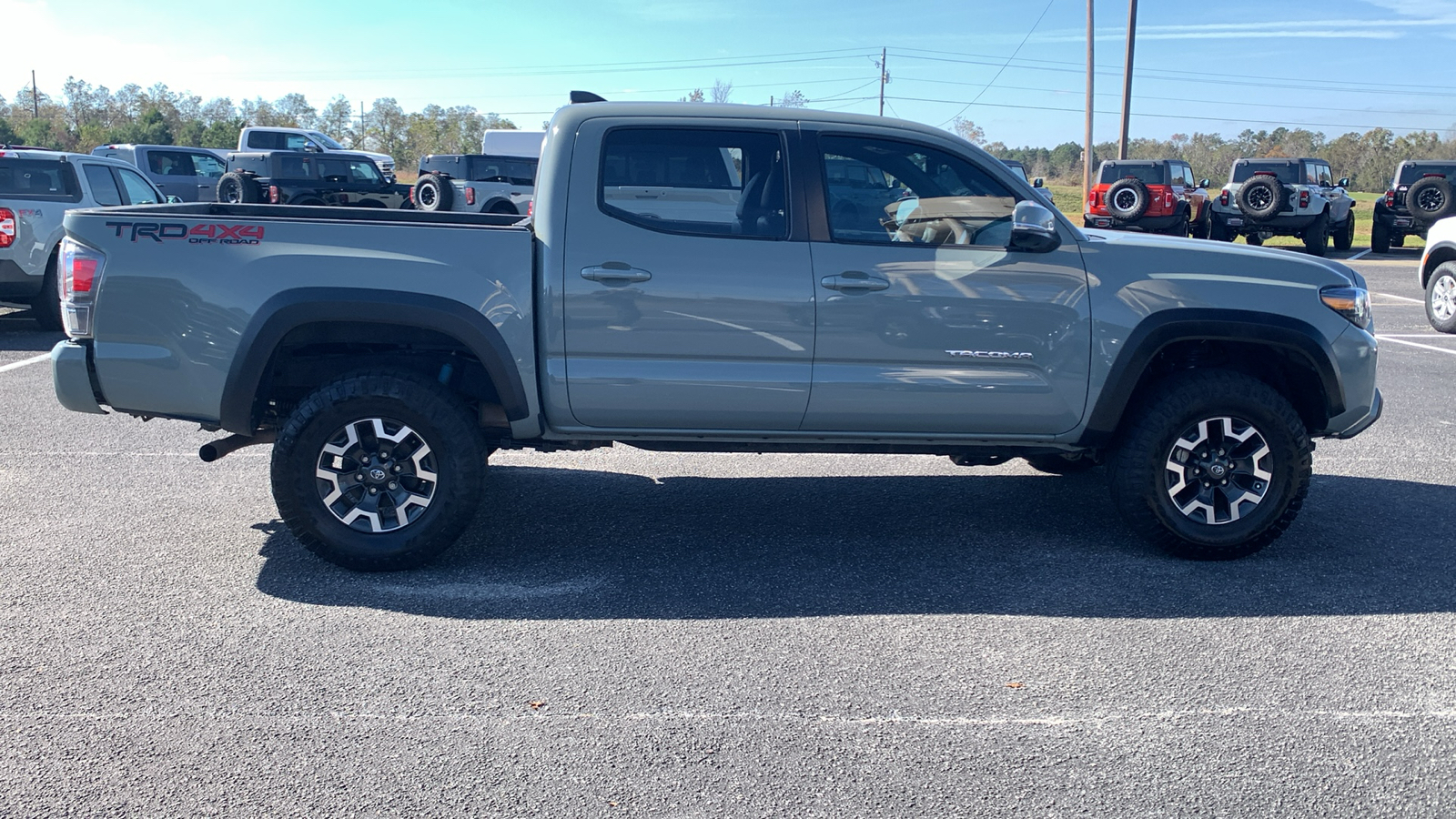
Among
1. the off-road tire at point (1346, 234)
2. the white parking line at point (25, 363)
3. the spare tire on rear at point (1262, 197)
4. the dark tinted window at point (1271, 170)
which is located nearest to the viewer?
the white parking line at point (25, 363)

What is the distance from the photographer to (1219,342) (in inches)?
204

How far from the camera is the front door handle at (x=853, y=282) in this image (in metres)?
4.70

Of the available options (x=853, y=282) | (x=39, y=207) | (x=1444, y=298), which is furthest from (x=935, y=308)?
(x=1444, y=298)

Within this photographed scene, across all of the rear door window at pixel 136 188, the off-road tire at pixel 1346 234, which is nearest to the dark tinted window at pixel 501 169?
the rear door window at pixel 136 188

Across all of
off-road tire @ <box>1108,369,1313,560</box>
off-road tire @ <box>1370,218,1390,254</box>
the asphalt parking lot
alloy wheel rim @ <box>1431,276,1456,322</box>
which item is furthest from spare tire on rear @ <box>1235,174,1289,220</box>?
off-road tire @ <box>1108,369,1313,560</box>

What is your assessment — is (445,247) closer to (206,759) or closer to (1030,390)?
(206,759)

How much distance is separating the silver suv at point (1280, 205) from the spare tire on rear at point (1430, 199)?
4.41 feet

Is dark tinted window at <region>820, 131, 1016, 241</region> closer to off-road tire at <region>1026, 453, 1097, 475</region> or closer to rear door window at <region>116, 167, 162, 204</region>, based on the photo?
off-road tire at <region>1026, 453, 1097, 475</region>

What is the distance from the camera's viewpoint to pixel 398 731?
334 cm

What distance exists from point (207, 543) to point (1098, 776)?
3.81m

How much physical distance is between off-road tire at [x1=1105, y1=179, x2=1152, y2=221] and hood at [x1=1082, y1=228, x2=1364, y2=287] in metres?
17.8

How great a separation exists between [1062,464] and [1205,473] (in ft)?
→ 4.02

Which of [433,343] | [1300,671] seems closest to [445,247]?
[433,343]

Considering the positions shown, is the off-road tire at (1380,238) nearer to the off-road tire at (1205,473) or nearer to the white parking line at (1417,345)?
the white parking line at (1417,345)
